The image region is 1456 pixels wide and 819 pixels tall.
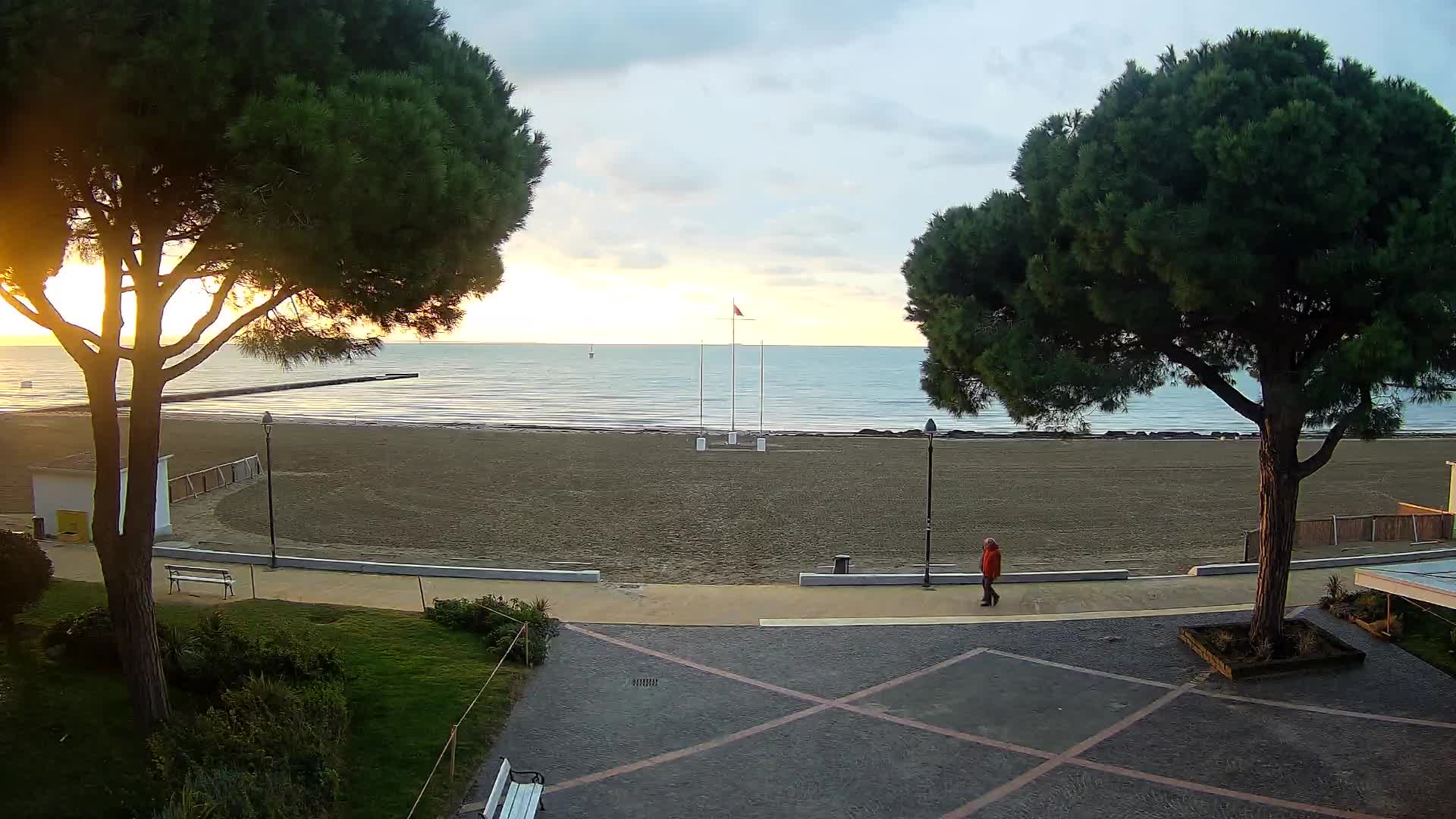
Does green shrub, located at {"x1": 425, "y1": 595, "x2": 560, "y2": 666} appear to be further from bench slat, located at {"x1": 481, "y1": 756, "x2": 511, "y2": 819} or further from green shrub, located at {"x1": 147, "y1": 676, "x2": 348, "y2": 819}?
bench slat, located at {"x1": 481, "y1": 756, "x2": 511, "y2": 819}

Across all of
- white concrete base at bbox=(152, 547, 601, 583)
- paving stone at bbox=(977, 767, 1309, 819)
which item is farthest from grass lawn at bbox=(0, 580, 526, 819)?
paving stone at bbox=(977, 767, 1309, 819)

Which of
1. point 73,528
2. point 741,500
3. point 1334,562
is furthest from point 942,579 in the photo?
point 73,528

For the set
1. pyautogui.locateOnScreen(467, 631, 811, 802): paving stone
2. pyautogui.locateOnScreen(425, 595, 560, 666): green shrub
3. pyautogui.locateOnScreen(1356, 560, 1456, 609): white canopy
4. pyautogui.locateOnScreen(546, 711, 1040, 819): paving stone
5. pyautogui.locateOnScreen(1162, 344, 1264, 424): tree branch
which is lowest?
pyautogui.locateOnScreen(546, 711, 1040, 819): paving stone

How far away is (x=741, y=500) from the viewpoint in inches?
1110

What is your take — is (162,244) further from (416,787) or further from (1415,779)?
(1415,779)

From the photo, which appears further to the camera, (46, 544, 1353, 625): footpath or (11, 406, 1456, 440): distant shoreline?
(11, 406, 1456, 440): distant shoreline

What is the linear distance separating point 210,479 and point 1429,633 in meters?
31.7

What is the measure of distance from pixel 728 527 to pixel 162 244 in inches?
674

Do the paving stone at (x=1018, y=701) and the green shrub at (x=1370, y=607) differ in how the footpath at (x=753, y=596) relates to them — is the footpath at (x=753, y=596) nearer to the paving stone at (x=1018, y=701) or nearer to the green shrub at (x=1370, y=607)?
the green shrub at (x=1370, y=607)

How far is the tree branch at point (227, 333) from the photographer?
8.12m

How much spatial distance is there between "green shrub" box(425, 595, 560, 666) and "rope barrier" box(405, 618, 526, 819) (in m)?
0.12

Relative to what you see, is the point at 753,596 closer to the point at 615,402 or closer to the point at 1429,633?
the point at 1429,633

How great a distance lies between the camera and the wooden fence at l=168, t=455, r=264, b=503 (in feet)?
91.0

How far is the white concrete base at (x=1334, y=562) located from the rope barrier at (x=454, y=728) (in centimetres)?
1318
